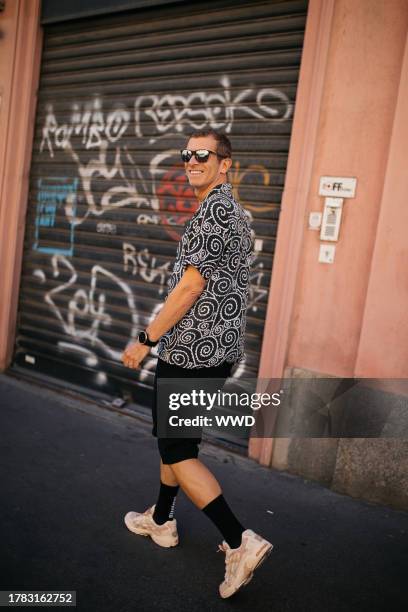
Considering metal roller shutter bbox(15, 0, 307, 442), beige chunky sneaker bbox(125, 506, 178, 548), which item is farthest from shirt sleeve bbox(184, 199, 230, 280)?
metal roller shutter bbox(15, 0, 307, 442)

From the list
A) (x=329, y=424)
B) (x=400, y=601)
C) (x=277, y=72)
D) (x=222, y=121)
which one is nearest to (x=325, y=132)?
(x=277, y=72)

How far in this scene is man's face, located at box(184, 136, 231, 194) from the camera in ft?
7.51

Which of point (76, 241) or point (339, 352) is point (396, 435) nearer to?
point (339, 352)

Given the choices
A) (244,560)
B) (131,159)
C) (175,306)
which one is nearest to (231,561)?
(244,560)

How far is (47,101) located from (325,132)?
3.25 meters

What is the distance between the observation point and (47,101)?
5.47 m

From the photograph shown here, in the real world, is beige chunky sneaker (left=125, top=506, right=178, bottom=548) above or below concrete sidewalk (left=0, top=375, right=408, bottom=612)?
above

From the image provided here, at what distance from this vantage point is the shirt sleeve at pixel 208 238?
213 centimetres

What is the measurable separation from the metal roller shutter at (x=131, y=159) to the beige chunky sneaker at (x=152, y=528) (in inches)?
67.3

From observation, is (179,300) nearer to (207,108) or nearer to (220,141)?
(220,141)

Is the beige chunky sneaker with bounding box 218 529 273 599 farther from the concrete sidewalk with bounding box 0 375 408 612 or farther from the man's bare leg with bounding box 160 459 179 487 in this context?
the man's bare leg with bounding box 160 459 179 487

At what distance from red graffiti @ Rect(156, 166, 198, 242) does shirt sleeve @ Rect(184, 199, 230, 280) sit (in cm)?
238

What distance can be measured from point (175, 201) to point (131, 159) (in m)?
0.68

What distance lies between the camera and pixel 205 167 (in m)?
2.30
